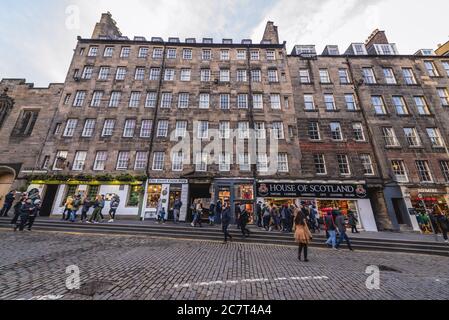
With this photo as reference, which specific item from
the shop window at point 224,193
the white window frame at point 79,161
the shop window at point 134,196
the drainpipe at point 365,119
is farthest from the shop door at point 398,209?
the white window frame at point 79,161

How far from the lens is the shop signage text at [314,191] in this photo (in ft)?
53.2

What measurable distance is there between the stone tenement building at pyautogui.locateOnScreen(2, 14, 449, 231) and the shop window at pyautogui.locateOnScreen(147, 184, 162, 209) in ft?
0.40

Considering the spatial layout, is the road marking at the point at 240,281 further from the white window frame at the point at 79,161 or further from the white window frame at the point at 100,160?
the white window frame at the point at 79,161

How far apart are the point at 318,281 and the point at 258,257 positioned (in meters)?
2.90

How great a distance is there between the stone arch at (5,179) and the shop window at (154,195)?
1321 cm

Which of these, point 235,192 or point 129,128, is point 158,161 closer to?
point 129,128

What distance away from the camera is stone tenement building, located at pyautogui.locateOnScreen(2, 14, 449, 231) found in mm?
16438

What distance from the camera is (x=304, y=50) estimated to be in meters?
22.7

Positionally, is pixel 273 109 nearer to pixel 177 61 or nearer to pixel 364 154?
pixel 364 154

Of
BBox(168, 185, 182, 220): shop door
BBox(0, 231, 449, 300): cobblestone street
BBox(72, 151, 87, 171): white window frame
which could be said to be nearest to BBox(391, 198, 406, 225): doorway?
BBox(0, 231, 449, 300): cobblestone street

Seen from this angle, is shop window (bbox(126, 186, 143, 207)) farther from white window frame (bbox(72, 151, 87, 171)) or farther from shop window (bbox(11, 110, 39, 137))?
shop window (bbox(11, 110, 39, 137))

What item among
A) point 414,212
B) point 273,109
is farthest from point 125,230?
point 414,212

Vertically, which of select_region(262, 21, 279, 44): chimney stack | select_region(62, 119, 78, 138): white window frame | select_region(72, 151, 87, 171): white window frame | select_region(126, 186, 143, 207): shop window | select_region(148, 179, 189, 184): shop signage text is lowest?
select_region(126, 186, 143, 207): shop window

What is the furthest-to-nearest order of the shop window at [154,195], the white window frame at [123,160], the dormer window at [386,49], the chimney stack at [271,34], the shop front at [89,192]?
the chimney stack at [271,34], the dormer window at [386,49], the white window frame at [123,160], the shop window at [154,195], the shop front at [89,192]
